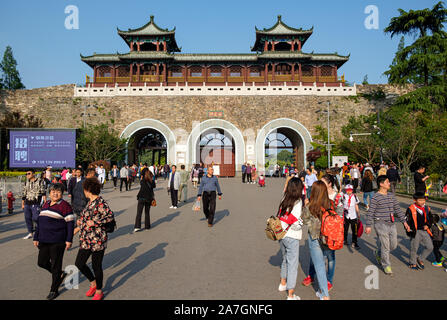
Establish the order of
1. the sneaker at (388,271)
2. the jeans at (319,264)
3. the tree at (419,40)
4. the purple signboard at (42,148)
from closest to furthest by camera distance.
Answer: the jeans at (319,264)
the sneaker at (388,271)
the purple signboard at (42,148)
the tree at (419,40)

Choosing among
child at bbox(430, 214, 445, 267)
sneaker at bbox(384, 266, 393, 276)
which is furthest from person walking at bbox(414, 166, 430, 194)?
sneaker at bbox(384, 266, 393, 276)

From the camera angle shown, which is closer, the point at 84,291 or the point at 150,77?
the point at 84,291

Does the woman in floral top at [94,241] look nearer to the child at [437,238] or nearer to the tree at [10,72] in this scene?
the child at [437,238]

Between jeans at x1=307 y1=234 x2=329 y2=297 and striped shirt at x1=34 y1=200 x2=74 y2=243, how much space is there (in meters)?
3.14

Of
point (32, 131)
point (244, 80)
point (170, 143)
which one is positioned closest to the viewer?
point (32, 131)

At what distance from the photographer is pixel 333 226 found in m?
3.56

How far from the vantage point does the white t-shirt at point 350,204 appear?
5.79 meters

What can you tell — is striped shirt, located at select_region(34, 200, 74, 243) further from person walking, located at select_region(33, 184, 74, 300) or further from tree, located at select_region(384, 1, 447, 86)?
tree, located at select_region(384, 1, 447, 86)

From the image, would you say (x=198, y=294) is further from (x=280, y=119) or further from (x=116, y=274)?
(x=280, y=119)

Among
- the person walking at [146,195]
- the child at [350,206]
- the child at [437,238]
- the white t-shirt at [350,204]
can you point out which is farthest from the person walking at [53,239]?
the child at [437,238]

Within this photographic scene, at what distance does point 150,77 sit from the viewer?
107 feet

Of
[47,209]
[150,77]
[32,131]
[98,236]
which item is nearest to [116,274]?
[98,236]

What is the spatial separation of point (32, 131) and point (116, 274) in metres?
18.9

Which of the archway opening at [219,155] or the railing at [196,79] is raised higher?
the railing at [196,79]
